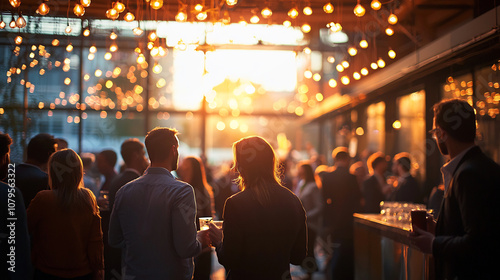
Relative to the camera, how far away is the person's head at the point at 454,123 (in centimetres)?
255

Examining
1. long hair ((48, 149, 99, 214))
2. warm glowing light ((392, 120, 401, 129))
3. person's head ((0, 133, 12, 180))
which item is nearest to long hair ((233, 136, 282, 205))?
long hair ((48, 149, 99, 214))

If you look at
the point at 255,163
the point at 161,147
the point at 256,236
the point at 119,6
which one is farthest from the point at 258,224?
the point at 119,6

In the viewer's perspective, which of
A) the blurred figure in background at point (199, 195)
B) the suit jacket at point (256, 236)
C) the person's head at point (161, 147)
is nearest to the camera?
the suit jacket at point (256, 236)

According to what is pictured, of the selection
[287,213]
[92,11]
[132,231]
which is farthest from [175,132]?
[92,11]

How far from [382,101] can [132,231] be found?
923 centimetres

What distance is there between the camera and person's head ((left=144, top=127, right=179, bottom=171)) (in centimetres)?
300

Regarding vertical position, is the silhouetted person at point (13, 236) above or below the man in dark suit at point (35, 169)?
below

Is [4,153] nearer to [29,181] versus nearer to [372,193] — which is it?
Answer: [29,181]

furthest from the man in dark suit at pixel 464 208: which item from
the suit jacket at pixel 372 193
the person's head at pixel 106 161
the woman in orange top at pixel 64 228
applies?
the suit jacket at pixel 372 193

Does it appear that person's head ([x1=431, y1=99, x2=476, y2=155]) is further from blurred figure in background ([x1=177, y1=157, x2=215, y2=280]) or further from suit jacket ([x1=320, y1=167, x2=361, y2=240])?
suit jacket ([x1=320, y1=167, x2=361, y2=240])

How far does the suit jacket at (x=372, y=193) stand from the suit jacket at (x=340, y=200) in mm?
323

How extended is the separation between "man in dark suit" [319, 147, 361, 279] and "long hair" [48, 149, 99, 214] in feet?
14.3

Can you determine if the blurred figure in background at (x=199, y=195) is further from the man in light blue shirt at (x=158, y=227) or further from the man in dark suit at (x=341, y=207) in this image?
the man in dark suit at (x=341, y=207)

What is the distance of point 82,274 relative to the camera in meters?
3.28
